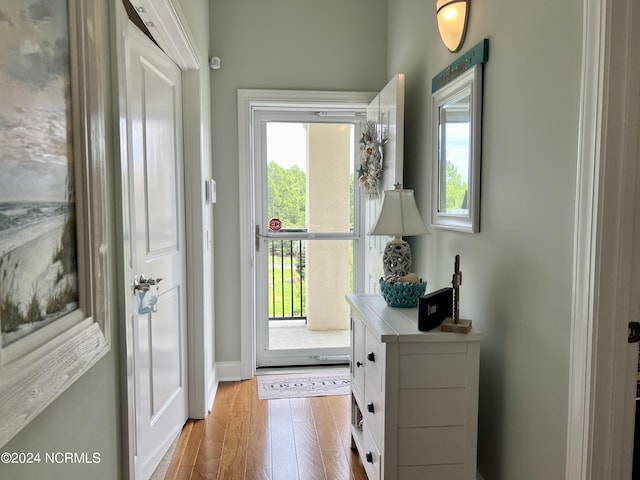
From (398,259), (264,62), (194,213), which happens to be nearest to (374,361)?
(398,259)

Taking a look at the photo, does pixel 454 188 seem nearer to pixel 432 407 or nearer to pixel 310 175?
pixel 432 407

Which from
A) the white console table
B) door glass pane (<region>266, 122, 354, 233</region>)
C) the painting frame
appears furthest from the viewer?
door glass pane (<region>266, 122, 354, 233</region>)

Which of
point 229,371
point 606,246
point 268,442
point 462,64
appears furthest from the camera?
point 229,371

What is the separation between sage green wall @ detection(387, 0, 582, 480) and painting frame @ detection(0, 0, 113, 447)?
1299mm

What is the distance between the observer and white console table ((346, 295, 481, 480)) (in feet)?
5.39

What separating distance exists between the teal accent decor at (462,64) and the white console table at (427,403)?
43.7 inches

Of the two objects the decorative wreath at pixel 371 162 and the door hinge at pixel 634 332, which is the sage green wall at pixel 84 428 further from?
the decorative wreath at pixel 371 162

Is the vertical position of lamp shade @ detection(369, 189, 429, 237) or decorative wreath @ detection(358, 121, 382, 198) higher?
decorative wreath @ detection(358, 121, 382, 198)

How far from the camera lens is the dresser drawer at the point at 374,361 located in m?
1.70

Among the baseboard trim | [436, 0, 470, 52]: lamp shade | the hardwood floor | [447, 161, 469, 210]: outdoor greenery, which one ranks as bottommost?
the hardwood floor

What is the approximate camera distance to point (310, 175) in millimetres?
3393

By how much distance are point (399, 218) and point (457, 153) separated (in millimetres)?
401

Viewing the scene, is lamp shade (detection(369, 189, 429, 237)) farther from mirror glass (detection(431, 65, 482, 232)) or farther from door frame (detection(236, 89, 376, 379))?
door frame (detection(236, 89, 376, 379))

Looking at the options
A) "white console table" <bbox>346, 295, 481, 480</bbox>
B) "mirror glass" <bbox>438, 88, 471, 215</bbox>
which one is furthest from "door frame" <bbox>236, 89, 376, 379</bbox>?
"white console table" <bbox>346, 295, 481, 480</bbox>
